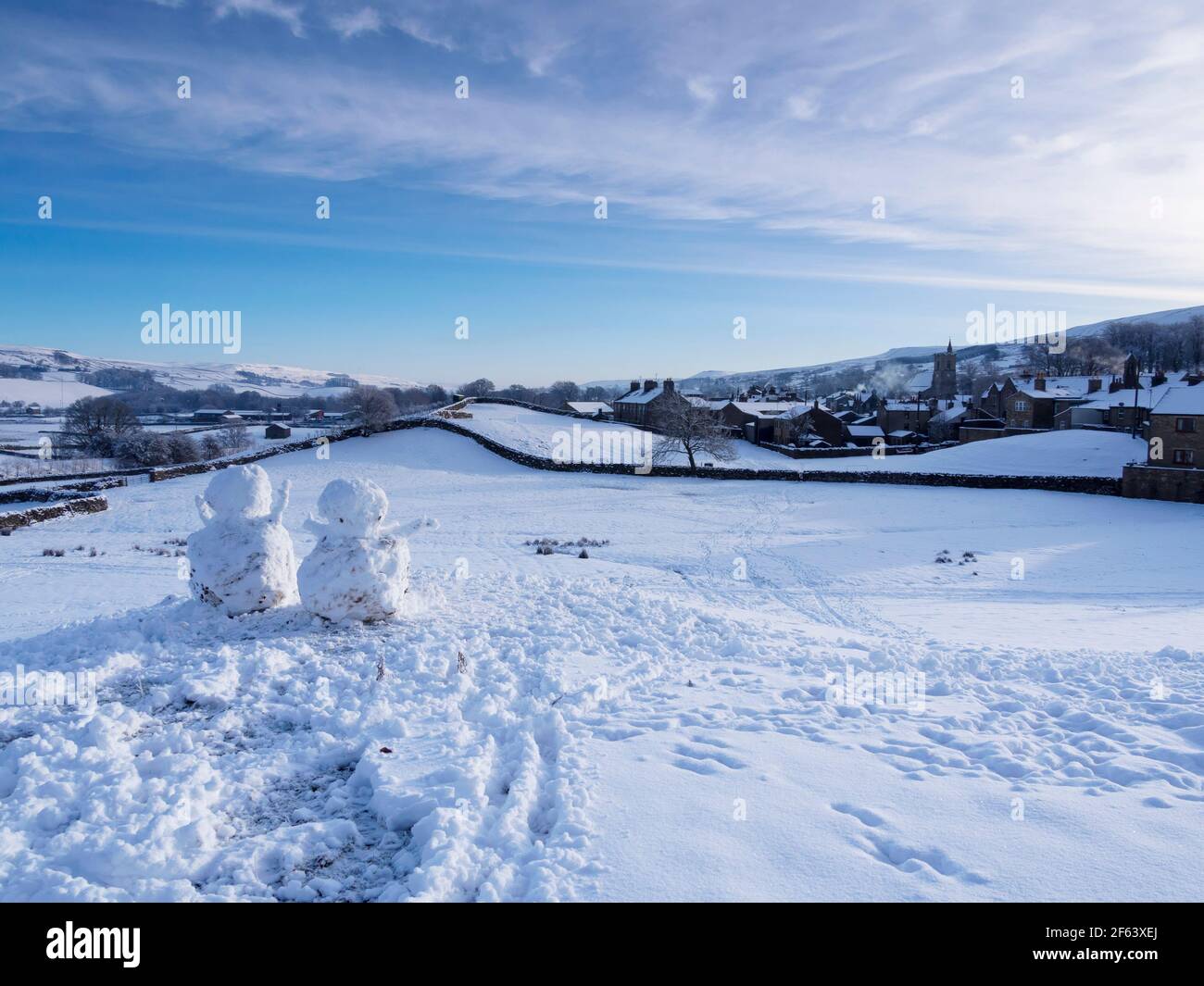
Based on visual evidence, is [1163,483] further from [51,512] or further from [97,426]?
[97,426]

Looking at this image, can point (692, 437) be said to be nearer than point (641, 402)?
Yes

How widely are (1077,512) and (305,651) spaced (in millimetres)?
32415

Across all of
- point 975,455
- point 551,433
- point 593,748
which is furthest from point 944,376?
point 593,748

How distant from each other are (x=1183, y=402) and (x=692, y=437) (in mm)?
25617

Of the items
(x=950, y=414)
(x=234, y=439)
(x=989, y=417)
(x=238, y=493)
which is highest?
(x=950, y=414)

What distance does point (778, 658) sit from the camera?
10.2 metres

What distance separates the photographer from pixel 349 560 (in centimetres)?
1026

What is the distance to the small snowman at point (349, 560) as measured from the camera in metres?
10.2

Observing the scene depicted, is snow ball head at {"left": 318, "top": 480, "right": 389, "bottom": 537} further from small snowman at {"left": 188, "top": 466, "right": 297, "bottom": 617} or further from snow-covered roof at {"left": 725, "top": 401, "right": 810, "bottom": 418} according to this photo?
snow-covered roof at {"left": 725, "top": 401, "right": 810, "bottom": 418}

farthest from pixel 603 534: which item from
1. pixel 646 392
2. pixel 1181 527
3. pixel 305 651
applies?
pixel 646 392

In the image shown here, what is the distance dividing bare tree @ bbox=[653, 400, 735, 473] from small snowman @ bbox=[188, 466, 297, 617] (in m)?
34.6

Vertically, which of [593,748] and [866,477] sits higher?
[866,477]

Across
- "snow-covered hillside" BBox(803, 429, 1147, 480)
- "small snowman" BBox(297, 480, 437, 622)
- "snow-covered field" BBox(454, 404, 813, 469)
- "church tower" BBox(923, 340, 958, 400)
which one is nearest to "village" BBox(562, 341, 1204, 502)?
"snow-covered hillside" BBox(803, 429, 1147, 480)
